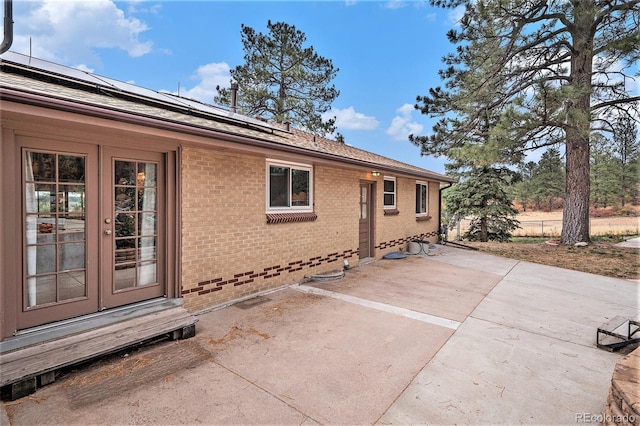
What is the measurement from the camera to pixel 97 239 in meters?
3.58

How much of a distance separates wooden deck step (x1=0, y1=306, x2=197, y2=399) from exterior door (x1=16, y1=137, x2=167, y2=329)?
0.53m

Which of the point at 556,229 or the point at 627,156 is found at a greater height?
the point at 627,156

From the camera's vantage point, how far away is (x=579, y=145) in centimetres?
1127

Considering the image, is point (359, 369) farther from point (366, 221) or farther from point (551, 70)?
point (551, 70)

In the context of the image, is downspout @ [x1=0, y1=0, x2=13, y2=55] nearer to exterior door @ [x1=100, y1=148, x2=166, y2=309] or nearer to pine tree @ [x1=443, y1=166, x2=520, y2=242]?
exterior door @ [x1=100, y1=148, x2=166, y2=309]

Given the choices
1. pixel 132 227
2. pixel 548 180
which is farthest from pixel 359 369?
pixel 548 180

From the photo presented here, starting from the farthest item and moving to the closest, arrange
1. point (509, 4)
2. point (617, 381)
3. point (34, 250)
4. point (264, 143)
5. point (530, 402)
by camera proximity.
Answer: point (509, 4) → point (264, 143) → point (34, 250) → point (530, 402) → point (617, 381)

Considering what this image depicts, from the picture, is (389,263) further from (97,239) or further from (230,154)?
(97,239)

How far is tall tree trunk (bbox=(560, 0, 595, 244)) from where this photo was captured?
29.7 feet

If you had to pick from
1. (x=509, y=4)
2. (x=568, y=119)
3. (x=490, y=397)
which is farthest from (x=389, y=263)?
(x=509, y=4)

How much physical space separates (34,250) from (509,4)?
12.8 metres

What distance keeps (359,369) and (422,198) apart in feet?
33.2

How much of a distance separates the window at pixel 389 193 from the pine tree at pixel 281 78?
10.3 m

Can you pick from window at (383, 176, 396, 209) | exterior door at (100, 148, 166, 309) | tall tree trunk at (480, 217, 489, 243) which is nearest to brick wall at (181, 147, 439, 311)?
exterior door at (100, 148, 166, 309)
